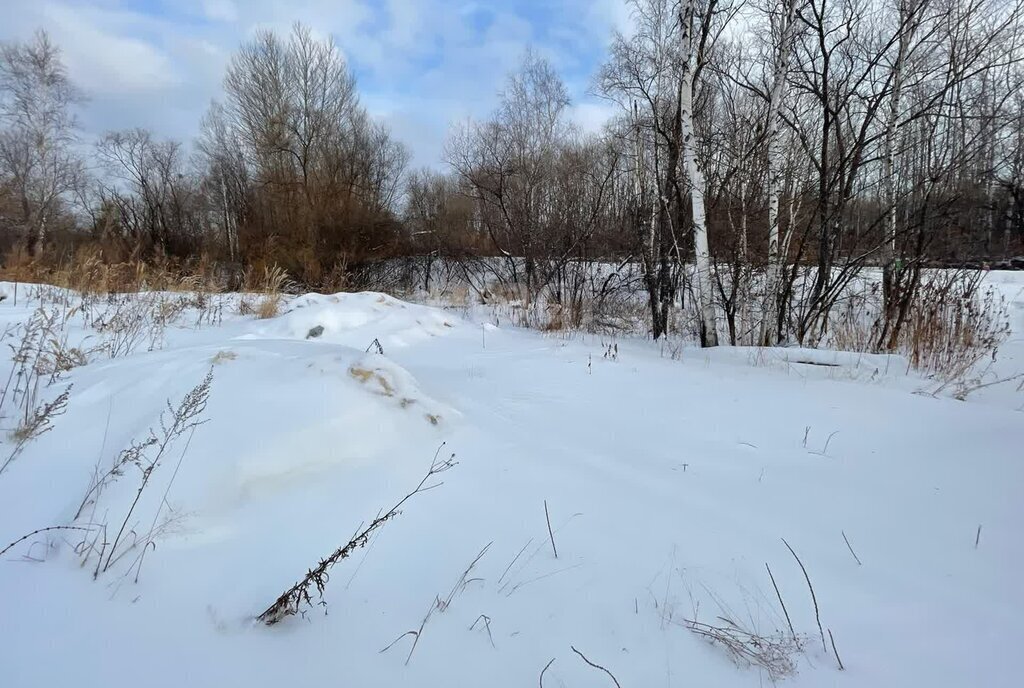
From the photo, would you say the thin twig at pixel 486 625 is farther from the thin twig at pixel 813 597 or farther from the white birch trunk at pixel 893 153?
the white birch trunk at pixel 893 153

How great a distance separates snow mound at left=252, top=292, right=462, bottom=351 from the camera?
18.0 ft

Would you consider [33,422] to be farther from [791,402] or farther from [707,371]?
[707,371]

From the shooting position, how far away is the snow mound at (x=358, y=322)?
5.49 meters

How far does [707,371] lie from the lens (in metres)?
4.41

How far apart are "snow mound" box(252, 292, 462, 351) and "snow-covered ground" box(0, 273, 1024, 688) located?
2.54 metres

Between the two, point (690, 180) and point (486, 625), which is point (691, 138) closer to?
point (690, 180)

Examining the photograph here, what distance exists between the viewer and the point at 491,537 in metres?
1.80

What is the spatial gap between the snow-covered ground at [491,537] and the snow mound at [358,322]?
2.54 m

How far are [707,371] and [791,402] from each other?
1.06m

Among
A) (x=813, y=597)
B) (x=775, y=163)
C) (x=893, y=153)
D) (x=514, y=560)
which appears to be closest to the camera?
(x=813, y=597)

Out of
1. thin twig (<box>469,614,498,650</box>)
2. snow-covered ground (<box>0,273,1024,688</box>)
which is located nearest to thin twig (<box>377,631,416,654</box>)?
snow-covered ground (<box>0,273,1024,688</box>)

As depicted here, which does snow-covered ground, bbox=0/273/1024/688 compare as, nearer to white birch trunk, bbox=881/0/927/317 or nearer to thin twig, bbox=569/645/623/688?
thin twig, bbox=569/645/623/688

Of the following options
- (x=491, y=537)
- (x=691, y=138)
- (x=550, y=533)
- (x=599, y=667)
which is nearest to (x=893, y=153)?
(x=691, y=138)

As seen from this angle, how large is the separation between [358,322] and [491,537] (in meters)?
4.82
